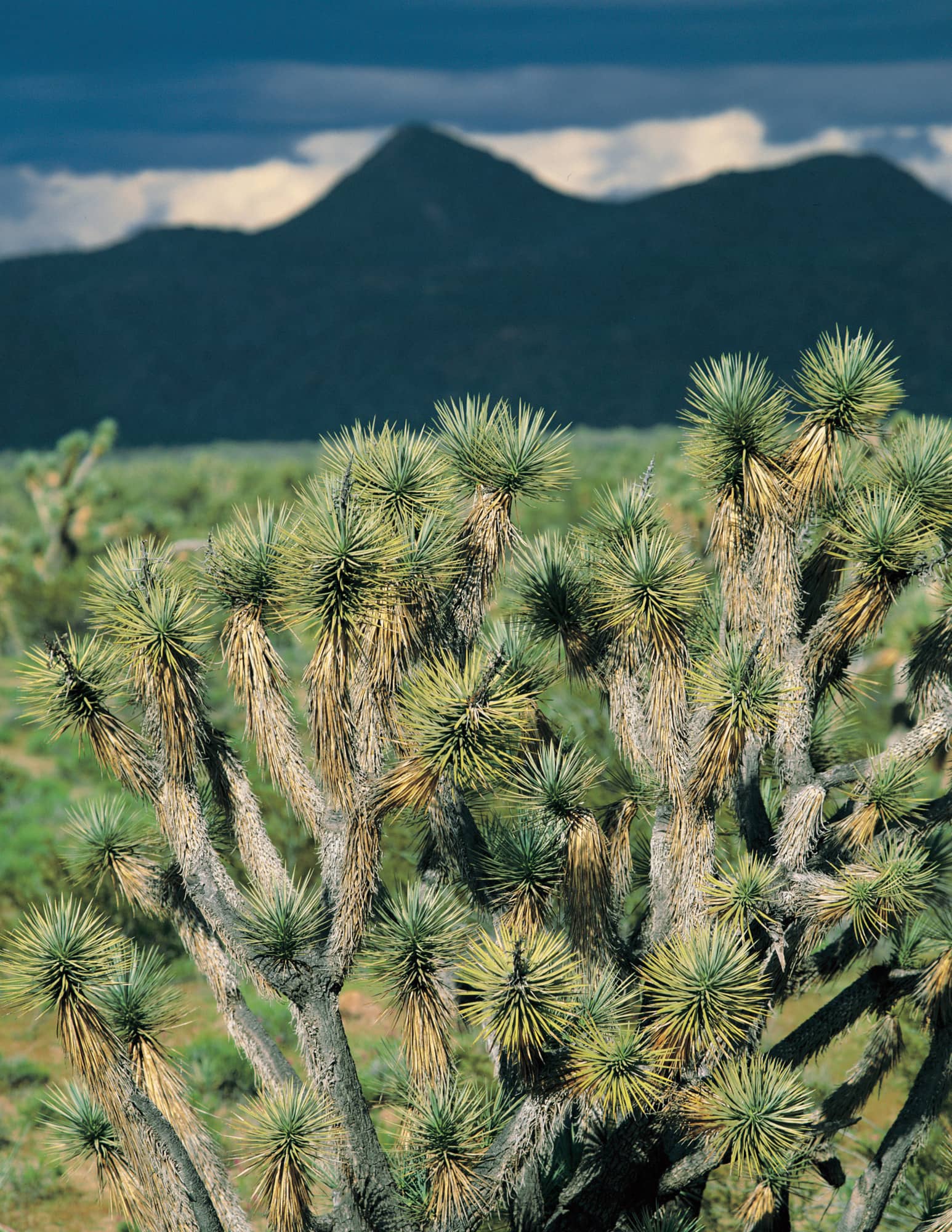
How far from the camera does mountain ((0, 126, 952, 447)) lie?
108 m

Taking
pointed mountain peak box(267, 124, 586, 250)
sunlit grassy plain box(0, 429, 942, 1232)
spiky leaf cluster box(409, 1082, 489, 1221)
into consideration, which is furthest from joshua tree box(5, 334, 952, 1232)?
pointed mountain peak box(267, 124, 586, 250)

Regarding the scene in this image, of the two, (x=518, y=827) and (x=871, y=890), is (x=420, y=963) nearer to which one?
(x=518, y=827)

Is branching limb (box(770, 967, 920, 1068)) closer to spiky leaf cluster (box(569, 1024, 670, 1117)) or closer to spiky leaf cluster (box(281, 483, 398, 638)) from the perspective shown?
spiky leaf cluster (box(569, 1024, 670, 1117))

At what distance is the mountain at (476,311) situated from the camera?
108 meters

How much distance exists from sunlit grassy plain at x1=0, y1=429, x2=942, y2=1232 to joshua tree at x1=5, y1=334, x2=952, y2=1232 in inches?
11.4

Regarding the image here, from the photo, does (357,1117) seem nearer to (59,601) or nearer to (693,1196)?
(693,1196)

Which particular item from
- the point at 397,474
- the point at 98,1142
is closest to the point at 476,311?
the point at 397,474

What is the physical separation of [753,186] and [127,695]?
6059 inches

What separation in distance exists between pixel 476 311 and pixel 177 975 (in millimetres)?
124068

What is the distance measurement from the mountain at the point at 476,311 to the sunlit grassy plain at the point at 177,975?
240 ft

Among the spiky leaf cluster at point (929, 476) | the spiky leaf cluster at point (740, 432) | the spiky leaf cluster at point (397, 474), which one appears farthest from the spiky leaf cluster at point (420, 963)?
the spiky leaf cluster at point (929, 476)

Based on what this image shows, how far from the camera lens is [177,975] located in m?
11.7

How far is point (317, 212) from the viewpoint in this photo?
18325 cm

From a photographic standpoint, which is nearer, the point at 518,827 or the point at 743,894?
the point at 743,894
